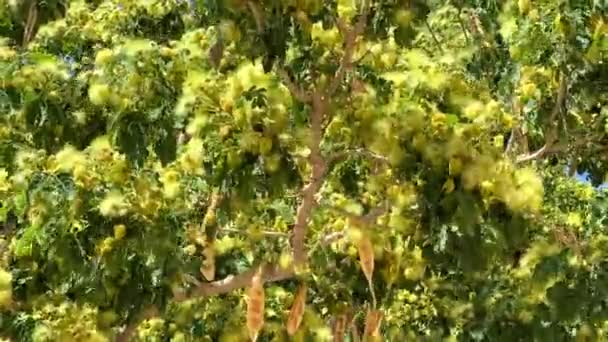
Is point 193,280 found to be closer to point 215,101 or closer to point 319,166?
point 319,166

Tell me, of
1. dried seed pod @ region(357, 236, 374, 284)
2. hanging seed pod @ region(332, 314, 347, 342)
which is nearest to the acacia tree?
dried seed pod @ region(357, 236, 374, 284)

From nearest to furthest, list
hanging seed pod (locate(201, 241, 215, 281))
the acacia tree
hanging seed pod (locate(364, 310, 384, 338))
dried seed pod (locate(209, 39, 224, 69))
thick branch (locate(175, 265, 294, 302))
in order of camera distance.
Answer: the acacia tree, dried seed pod (locate(209, 39, 224, 69)), hanging seed pod (locate(201, 241, 215, 281)), thick branch (locate(175, 265, 294, 302)), hanging seed pod (locate(364, 310, 384, 338))

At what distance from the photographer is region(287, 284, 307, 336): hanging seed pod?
551 centimetres

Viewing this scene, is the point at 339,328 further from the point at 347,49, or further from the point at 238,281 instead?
the point at 347,49

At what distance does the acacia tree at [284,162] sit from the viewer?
4.40 meters

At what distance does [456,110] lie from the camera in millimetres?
4535

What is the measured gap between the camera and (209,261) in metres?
5.21

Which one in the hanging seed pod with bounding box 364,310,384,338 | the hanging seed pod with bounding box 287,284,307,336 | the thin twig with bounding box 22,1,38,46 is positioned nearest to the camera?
the hanging seed pod with bounding box 287,284,307,336

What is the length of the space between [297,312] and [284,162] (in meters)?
1.38

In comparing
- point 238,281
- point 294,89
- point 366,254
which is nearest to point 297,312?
point 238,281

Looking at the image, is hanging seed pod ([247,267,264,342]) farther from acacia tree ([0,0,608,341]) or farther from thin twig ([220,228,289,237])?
thin twig ([220,228,289,237])

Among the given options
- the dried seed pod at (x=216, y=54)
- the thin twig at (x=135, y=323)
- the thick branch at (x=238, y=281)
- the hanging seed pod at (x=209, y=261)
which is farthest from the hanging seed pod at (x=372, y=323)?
the dried seed pod at (x=216, y=54)

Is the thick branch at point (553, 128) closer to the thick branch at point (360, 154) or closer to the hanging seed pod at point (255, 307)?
the thick branch at point (360, 154)

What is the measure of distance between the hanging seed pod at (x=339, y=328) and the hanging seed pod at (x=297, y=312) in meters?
0.60
